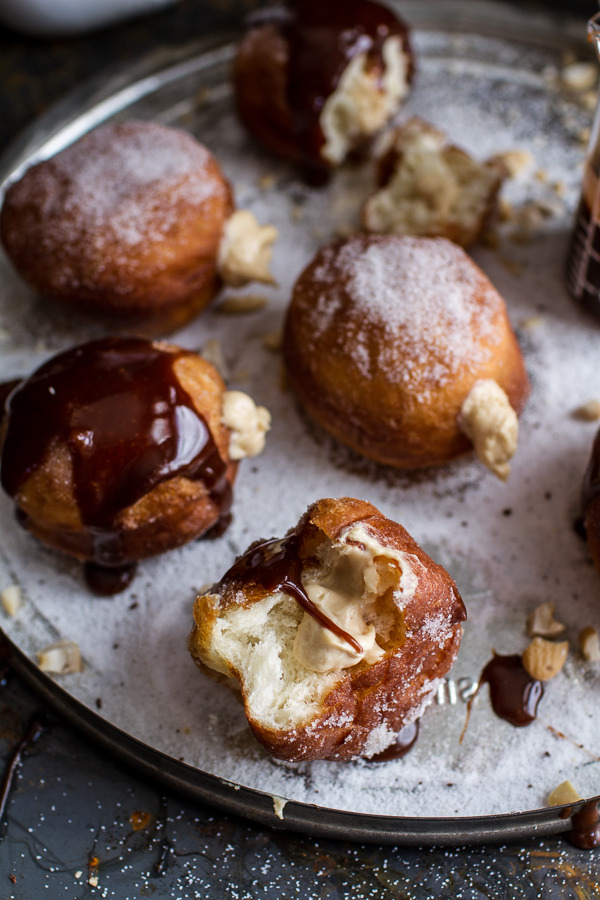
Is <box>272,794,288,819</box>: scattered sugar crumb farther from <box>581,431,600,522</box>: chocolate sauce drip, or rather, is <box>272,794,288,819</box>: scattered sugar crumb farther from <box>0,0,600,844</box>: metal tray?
<box>581,431,600,522</box>: chocolate sauce drip

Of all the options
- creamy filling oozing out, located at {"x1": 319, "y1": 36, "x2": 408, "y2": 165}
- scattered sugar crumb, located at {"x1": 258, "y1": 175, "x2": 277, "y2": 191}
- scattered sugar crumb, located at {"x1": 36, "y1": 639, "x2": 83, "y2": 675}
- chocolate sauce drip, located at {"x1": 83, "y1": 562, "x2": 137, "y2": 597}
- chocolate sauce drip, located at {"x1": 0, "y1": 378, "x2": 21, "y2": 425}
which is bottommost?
scattered sugar crumb, located at {"x1": 36, "y1": 639, "x2": 83, "y2": 675}

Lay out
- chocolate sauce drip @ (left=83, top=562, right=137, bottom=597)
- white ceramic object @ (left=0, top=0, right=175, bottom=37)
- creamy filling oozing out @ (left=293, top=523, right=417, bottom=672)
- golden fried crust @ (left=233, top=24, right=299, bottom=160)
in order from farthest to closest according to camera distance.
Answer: white ceramic object @ (left=0, top=0, right=175, bottom=37), golden fried crust @ (left=233, top=24, right=299, bottom=160), chocolate sauce drip @ (left=83, top=562, right=137, bottom=597), creamy filling oozing out @ (left=293, top=523, right=417, bottom=672)

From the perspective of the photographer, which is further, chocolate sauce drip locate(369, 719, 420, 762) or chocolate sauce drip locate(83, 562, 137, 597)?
chocolate sauce drip locate(83, 562, 137, 597)

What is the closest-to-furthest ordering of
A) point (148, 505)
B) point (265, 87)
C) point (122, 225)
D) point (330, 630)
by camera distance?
point (330, 630) < point (148, 505) < point (122, 225) < point (265, 87)

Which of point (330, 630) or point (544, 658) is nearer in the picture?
point (330, 630)

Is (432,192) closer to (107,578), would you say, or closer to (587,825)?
(107,578)

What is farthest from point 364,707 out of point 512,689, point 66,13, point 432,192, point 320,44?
point 66,13

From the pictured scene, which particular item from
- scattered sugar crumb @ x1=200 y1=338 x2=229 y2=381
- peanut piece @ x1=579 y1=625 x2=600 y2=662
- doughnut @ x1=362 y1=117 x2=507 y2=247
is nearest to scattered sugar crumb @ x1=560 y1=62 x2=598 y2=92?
doughnut @ x1=362 y1=117 x2=507 y2=247
